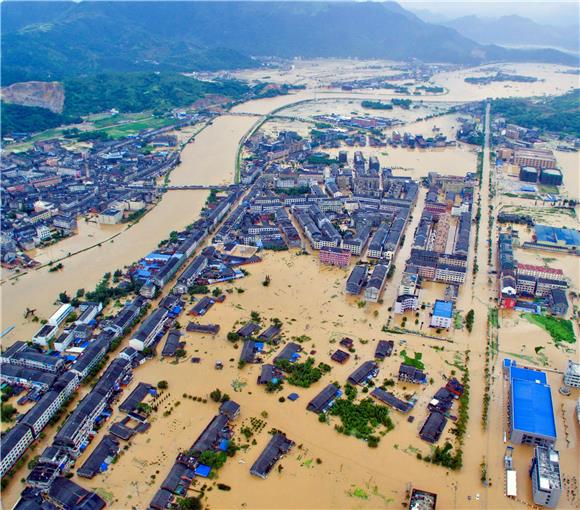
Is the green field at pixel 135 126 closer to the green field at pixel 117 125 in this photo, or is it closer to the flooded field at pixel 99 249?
the green field at pixel 117 125

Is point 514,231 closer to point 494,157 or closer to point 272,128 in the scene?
point 494,157

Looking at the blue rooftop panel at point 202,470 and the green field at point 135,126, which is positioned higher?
the green field at point 135,126

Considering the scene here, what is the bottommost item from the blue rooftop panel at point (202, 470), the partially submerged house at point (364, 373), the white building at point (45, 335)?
the blue rooftop panel at point (202, 470)

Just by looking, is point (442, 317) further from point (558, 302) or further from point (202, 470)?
point (202, 470)

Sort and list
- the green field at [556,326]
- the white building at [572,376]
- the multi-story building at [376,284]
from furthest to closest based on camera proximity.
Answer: the multi-story building at [376,284] < the green field at [556,326] < the white building at [572,376]

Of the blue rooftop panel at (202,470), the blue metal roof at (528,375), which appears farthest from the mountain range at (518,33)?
the blue rooftop panel at (202,470)

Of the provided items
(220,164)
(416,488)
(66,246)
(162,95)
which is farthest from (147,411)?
(162,95)

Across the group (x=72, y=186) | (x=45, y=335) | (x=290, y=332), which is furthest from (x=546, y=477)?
(x=72, y=186)
